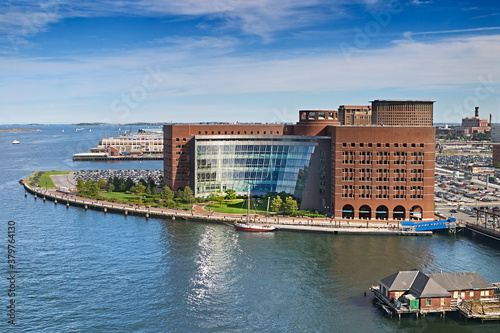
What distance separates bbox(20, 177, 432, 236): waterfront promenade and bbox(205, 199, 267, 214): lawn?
10.0 ft

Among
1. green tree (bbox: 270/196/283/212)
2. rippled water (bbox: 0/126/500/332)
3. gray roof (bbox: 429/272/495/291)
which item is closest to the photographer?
rippled water (bbox: 0/126/500/332)

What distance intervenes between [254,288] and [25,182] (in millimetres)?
124476

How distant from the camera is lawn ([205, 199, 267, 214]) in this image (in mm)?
115188

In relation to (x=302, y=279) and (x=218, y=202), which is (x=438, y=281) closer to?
(x=302, y=279)

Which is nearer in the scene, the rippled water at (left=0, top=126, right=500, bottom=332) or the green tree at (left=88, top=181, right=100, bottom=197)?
the rippled water at (left=0, top=126, right=500, bottom=332)

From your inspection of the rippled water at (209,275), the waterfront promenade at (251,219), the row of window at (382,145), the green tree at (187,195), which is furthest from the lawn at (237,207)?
the row of window at (382,145)

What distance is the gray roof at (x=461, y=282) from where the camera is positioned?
61.1 metres

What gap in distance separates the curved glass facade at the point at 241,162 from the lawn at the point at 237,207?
6004 millimetres

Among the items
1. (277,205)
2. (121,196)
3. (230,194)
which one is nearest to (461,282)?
(277,205)

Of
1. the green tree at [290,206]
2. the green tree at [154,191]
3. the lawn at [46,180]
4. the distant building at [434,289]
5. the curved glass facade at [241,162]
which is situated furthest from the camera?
the lawn at [46,180]

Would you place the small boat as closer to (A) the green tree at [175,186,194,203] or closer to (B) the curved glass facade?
(B) the curved glass facade

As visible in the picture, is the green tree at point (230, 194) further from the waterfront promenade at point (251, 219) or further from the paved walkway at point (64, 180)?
the paved walkway at point (64, 180)

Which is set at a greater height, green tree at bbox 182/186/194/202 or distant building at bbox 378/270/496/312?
green tree at bbox 182/186/194/202

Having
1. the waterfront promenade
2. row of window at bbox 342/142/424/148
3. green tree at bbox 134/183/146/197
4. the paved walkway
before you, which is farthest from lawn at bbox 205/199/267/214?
the paved walkway
